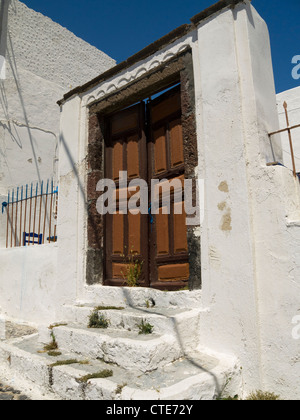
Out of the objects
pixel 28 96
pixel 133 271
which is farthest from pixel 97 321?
pixel 28 96

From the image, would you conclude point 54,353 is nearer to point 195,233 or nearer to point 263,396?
point 195,233

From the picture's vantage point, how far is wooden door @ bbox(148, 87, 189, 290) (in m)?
3.87

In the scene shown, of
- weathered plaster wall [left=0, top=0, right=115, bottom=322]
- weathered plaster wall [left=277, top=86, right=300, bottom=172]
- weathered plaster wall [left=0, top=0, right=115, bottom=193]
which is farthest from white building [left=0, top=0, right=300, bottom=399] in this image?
weathered plaster wall [left=277, top=86, right=300, bottom=172]

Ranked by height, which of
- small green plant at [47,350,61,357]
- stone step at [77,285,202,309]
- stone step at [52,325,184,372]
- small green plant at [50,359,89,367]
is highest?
stone step at [77,285,202,309]

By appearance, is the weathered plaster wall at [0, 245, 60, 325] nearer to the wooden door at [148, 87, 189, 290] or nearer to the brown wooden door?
the brown wooden door

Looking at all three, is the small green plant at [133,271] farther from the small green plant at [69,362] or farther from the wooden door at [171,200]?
the small green plant at [69,362]

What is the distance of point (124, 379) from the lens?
254 cm

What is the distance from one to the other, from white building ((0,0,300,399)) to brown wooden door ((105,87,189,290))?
20 millimetres

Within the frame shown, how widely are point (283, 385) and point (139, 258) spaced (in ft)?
7.04

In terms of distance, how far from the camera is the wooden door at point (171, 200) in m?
3.87

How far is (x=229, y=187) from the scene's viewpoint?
10.7ft

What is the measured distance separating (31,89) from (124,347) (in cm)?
755

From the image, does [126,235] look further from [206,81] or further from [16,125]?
[16,125]
